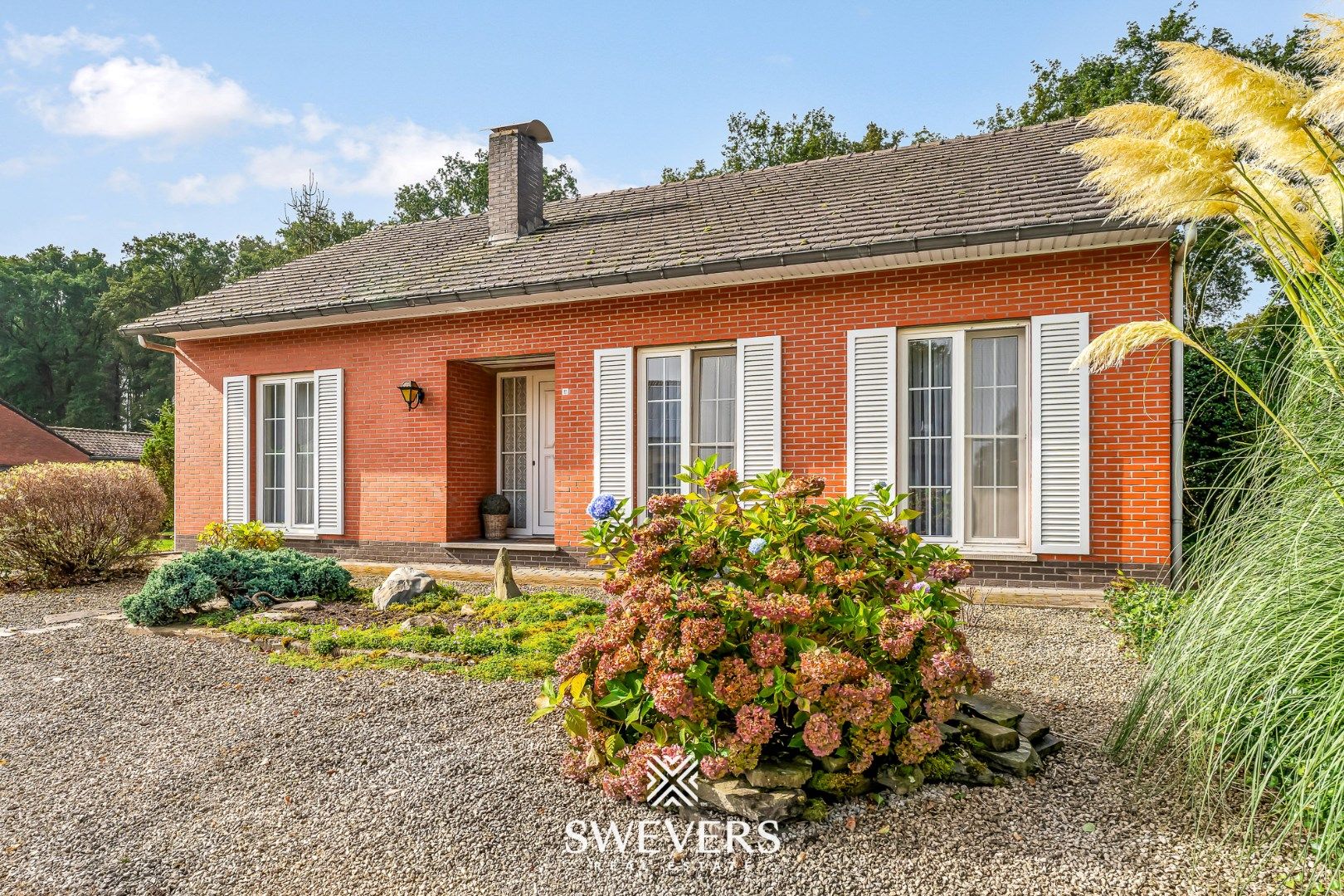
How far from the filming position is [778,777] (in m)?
2.48

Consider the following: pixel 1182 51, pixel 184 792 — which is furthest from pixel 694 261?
pixel 184 792

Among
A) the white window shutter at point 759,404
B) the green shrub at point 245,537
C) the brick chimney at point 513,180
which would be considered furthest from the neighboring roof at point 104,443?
the white window shutter at point 759,404

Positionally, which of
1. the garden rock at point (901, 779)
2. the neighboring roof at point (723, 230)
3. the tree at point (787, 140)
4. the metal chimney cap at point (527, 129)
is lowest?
the garden rock at point (901, 779)

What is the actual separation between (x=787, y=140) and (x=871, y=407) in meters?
17.5

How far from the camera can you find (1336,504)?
8.18 feet

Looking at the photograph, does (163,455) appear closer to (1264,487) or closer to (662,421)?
(662,421)

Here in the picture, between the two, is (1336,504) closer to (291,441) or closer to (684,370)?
(684,370)

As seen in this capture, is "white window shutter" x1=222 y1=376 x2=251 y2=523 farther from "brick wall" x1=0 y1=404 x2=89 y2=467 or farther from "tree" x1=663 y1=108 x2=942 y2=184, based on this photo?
"brick wall" x1=0 y1=404 x2=89 y2=467

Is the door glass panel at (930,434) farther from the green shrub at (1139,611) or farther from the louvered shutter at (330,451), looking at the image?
the louvered shutter at (330,451)

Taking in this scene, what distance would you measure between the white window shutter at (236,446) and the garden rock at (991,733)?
9.65 m

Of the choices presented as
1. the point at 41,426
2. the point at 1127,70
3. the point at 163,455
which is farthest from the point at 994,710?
the point at 41,426

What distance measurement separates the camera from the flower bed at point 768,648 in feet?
7.95

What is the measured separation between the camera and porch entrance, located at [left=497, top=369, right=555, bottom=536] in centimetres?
947

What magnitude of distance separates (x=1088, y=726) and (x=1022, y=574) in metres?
3.34
